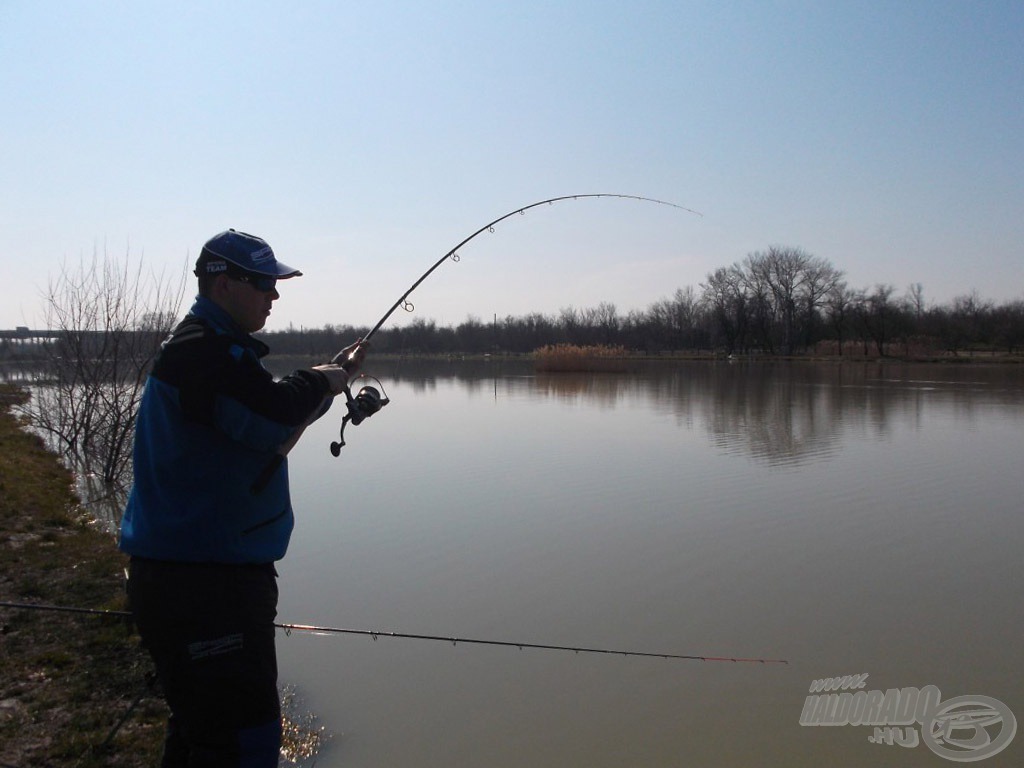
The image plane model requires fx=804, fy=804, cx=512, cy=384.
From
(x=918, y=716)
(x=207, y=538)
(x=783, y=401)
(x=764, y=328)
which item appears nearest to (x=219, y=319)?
(x=207, y=538)

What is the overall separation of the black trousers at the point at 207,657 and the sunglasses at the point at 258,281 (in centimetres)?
78

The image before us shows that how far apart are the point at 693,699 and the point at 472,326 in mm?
93609

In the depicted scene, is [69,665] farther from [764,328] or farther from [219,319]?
[764,328]

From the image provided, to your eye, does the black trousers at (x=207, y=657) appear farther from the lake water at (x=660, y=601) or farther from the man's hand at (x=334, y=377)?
the lake water at (x=660, y=601)

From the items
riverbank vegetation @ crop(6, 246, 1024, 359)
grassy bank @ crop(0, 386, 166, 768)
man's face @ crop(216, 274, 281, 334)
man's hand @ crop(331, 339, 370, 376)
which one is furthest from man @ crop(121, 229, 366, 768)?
riverbank vegetation @ crop(6, 246, 1024, 359)

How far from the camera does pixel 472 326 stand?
97.7 meters

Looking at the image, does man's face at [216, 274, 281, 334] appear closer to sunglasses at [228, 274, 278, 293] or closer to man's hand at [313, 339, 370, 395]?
sunglasses at [228, 274, 278, 293]

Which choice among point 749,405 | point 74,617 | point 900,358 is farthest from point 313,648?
point 900,358

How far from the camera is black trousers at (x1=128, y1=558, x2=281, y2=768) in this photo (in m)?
2.06

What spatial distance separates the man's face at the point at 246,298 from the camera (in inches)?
89.6

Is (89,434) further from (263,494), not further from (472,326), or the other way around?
(472,326)

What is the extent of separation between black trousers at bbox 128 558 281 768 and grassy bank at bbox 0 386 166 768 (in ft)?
3.22

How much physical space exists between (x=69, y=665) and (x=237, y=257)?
3.08 metres

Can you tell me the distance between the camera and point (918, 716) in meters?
4.58
